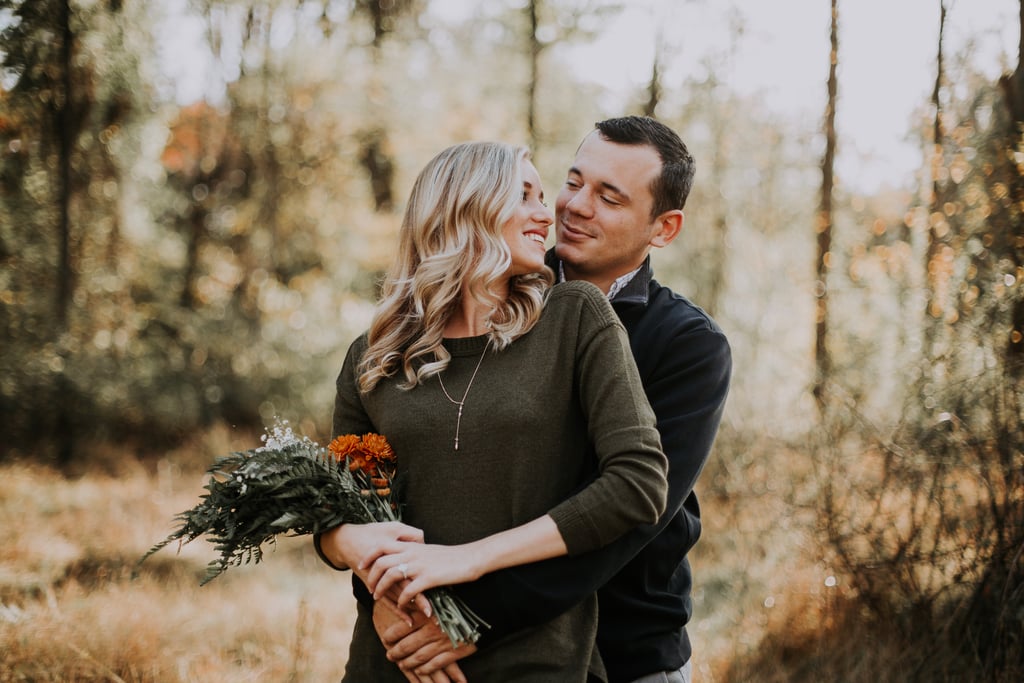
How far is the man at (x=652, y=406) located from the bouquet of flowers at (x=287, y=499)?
0.16 metres

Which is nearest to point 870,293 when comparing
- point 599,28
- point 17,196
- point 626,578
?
point 626,578

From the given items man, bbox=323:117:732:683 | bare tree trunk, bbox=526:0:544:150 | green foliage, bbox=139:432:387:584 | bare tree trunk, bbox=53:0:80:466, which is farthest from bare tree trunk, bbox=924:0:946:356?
bare tree trunk, bbox=53:0:80:466

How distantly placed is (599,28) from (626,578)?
1240 centimetres

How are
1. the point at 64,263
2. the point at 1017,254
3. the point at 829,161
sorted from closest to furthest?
the point at 1017,254 < the point at 64,263 < the point at 829,161

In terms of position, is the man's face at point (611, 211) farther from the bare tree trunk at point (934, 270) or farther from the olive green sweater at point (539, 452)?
the bare tree trunk at point (934, 270)

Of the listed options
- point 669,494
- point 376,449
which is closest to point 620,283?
point 669,494

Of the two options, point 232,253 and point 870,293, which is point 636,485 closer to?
point 870,293

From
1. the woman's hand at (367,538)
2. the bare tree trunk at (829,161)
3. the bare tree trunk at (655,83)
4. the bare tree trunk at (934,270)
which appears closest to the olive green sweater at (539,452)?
the woman's hand at (367,538)

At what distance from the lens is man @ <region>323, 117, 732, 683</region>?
1.99 m

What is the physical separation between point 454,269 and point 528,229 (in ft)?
0.80

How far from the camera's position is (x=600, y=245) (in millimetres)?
2717

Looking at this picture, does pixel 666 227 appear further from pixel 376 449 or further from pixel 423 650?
pixel 423 650

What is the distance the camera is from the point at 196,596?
5.57 meters

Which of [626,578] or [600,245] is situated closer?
[626,578]
